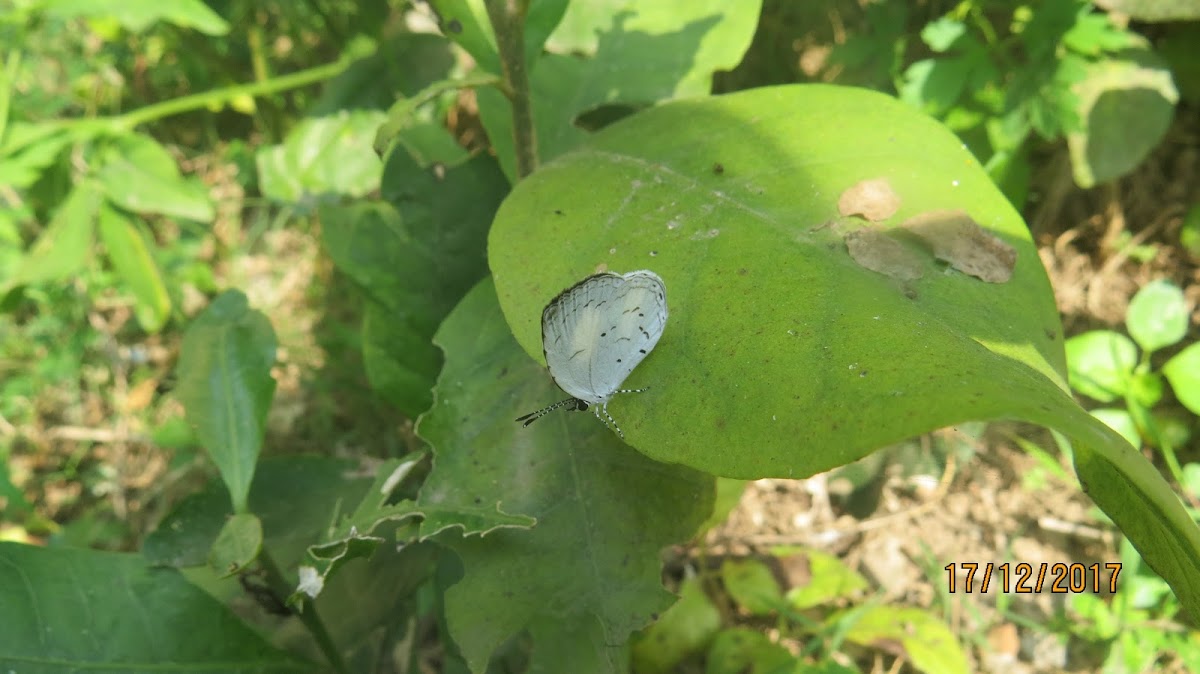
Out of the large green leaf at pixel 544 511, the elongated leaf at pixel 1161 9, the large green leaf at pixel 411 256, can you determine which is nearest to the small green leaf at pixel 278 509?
the large green leaf at pixel 411 256

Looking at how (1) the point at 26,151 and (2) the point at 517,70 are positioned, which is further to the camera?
(1) the point at 26,151

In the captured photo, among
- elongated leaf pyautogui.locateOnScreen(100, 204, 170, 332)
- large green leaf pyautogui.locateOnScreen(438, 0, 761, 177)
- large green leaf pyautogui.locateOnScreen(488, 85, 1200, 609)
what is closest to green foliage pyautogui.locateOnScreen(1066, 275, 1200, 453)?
large green leaf pyautogui.locateOnScreen(488, 85, 1200, 609)

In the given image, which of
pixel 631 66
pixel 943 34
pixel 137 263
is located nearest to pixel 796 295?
pixel 631 66

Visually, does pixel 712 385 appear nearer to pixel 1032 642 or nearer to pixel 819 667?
pixel 819 667

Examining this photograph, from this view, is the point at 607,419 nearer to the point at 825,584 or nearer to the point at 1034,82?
the point at 825,584

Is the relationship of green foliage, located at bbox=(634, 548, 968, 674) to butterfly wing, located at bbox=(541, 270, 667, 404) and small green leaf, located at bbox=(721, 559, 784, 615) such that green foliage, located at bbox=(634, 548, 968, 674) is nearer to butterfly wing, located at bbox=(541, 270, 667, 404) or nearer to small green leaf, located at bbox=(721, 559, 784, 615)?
small green leaf, located at bbox=(721, 559, 784, 615)

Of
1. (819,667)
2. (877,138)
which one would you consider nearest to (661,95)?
(877,138)
